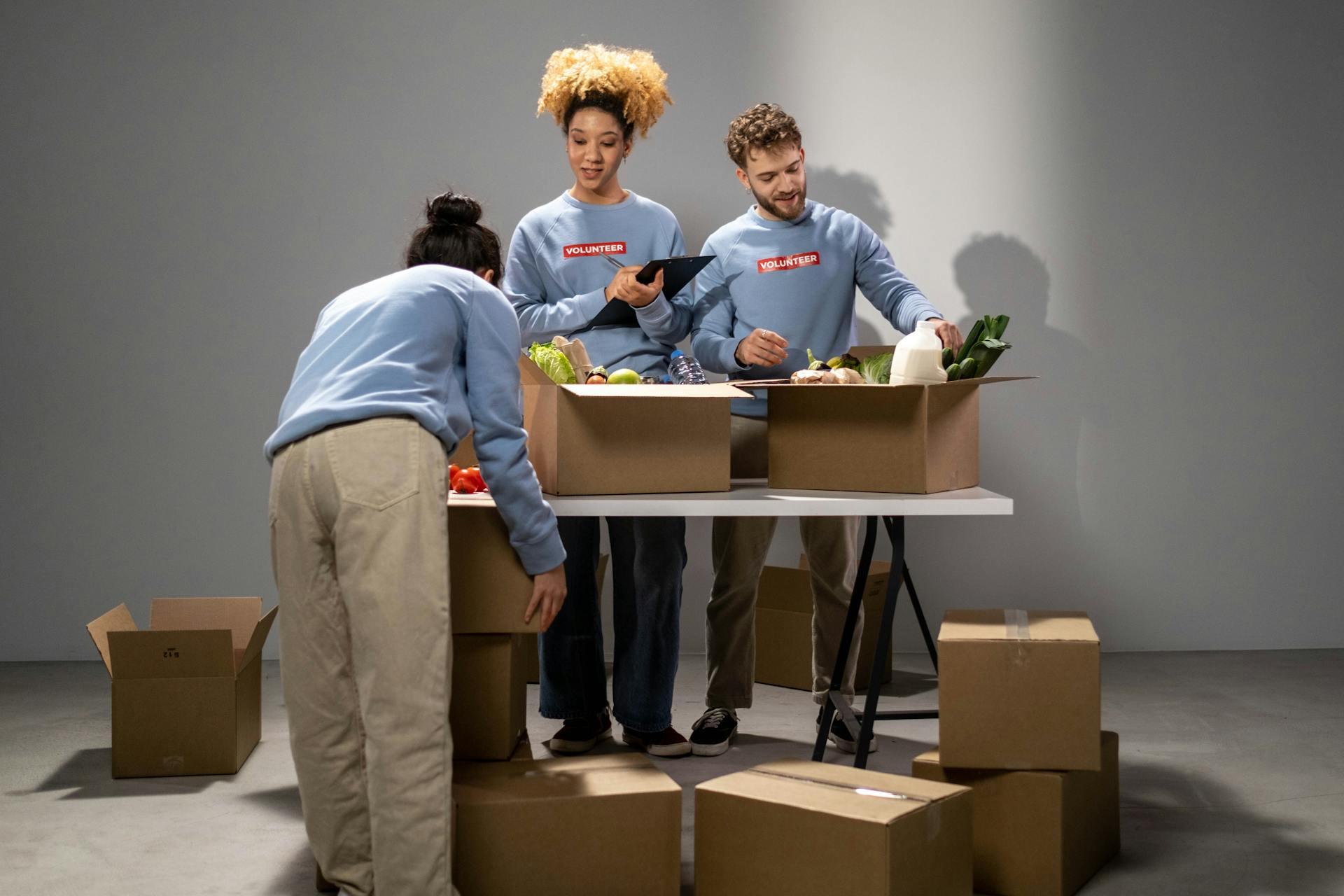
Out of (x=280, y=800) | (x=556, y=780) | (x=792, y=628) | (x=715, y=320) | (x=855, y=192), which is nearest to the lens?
(x=556, y=780)

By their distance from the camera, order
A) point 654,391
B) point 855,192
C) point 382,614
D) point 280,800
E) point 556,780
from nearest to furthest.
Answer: point 382,614 → point 556,780 → point 654,391 → point 280,800 → point 855,192

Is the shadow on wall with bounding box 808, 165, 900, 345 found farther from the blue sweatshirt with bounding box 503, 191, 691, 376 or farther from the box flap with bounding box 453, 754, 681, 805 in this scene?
the box flap with bounding box 453, 754, 681, 805

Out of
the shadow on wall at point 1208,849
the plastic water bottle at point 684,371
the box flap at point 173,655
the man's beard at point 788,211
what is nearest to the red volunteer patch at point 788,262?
the man's beard at point 788,211

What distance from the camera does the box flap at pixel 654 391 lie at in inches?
90.6

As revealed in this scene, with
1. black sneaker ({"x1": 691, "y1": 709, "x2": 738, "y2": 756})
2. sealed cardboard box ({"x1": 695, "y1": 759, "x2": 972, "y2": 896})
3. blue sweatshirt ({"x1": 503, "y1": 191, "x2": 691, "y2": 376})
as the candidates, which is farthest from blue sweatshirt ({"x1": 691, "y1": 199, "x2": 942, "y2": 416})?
sealed cardboard box ({"x1": 695, "y1": 759, "x2": 972, "y2": 896})

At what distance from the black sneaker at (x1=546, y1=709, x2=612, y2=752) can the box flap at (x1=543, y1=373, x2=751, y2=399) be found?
3.64ft

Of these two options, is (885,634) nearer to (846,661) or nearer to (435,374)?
(846,661)

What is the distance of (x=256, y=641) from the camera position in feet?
10.3

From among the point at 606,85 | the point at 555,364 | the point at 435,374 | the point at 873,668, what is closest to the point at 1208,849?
the point at 873,668

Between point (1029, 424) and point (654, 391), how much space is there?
254cm

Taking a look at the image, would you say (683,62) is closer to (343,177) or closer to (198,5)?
(343,177)

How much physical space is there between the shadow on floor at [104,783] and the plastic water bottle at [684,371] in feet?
5.06

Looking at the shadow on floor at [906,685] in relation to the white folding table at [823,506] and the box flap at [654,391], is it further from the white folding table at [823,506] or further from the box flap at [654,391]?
the box flap at [654,391]

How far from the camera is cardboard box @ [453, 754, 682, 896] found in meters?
2.05
